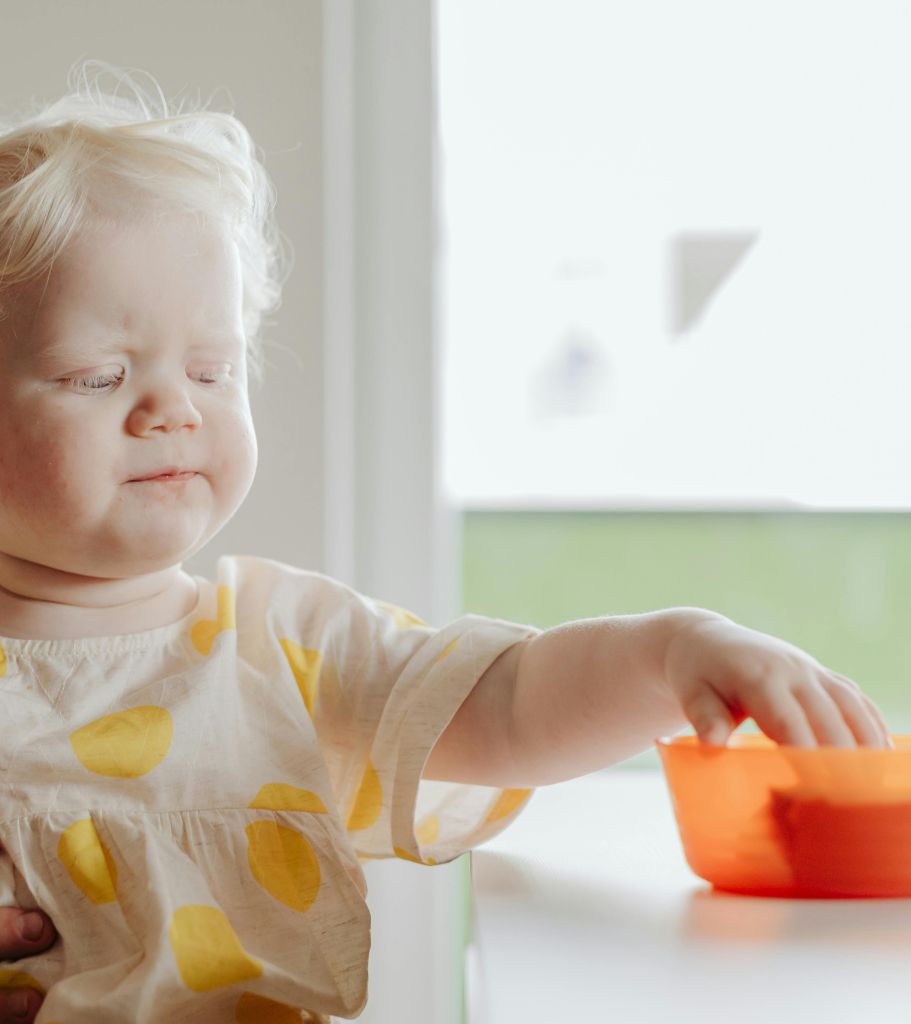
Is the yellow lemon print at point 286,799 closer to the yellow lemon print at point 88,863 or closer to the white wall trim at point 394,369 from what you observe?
the yellow lemon print at point 88,863

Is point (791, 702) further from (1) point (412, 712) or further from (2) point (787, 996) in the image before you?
(1) point (412, 712)

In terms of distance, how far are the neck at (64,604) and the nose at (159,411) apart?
0.10 metres

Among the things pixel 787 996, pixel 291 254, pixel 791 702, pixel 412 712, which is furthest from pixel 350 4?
pixel 787 996

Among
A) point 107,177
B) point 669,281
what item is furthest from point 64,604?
point 669,281

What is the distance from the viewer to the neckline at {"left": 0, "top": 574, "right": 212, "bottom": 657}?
0.70 m

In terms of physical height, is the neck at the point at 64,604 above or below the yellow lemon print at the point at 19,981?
above

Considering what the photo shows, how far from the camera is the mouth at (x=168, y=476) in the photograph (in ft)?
2.22

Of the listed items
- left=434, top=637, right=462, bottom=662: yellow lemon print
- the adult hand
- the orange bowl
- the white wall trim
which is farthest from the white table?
the white wall trim

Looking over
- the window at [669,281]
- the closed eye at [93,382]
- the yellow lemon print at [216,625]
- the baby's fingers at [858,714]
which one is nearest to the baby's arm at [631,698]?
the baby's fingers at [858,714]

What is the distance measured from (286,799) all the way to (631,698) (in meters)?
0.21

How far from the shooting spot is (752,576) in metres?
1.38

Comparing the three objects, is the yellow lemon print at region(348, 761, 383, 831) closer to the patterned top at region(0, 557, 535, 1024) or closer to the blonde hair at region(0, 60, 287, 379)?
the patterned top at region(0, 557, 535, 1024)

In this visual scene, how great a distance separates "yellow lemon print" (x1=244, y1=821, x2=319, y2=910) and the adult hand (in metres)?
0.11

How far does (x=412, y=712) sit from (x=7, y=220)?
1.18 ft
